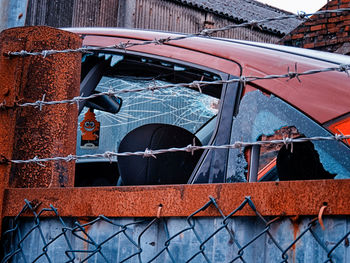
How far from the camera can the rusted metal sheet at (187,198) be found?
5.27 feet

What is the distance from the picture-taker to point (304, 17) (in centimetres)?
183

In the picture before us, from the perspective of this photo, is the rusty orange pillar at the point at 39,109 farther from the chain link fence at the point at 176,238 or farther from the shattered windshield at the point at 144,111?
the shattered windshield at the point at 144,111

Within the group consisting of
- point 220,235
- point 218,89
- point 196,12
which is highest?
point 196,12

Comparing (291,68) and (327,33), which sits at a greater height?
(327,33)

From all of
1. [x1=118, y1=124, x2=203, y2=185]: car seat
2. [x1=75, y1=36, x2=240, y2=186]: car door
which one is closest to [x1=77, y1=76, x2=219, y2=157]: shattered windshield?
[x1=75, y1=36, x2=240, y2=186]: car door

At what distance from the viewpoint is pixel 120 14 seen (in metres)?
13.8

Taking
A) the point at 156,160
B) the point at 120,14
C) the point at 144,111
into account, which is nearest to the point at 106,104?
the point at 144,111

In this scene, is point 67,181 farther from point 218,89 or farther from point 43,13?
point 43,13

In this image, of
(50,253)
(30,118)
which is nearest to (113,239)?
(50,253)

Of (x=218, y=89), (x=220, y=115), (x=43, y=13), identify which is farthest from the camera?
(x=43, y=13)

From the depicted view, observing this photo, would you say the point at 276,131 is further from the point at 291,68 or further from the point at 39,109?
the point at 39,109

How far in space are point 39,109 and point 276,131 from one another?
1.11 m

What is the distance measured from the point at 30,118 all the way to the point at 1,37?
337mm

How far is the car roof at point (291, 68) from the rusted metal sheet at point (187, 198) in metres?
1.12
